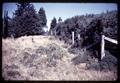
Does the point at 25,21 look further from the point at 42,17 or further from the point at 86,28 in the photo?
the point at 86,28

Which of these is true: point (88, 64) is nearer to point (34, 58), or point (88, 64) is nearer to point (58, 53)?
point (58, 53)

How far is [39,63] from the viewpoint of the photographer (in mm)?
6129

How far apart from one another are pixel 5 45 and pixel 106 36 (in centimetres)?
261

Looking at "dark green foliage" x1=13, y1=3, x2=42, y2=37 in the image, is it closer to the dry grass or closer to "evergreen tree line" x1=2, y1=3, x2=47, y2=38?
"evergreen tree line" x1=2, y1=3, x2=47, y2=38

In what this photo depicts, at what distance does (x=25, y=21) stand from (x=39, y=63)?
Answer: 1.15 m

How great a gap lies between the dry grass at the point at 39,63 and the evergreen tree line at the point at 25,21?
17 cm

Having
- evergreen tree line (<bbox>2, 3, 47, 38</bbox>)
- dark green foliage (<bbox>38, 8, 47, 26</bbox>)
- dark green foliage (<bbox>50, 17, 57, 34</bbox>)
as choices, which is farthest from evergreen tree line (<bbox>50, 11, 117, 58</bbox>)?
evergreen tree line (<bbox>2, 3, 47, 38</bbox>)

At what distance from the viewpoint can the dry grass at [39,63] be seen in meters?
5.98

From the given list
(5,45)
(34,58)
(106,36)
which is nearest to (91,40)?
(106,36)

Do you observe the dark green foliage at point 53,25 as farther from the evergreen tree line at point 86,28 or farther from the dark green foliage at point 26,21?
the dark green foliage at point 26,21

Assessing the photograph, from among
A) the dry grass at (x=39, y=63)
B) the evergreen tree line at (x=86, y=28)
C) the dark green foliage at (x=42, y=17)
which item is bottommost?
the dry grass at (x=39, y=63)

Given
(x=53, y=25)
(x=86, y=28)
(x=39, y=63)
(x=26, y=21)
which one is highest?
(x=26, y=21)

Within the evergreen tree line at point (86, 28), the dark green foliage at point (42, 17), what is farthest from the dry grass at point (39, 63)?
the dark green foliage at point (42, 17)

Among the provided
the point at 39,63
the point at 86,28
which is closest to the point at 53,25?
the point at 86,28
